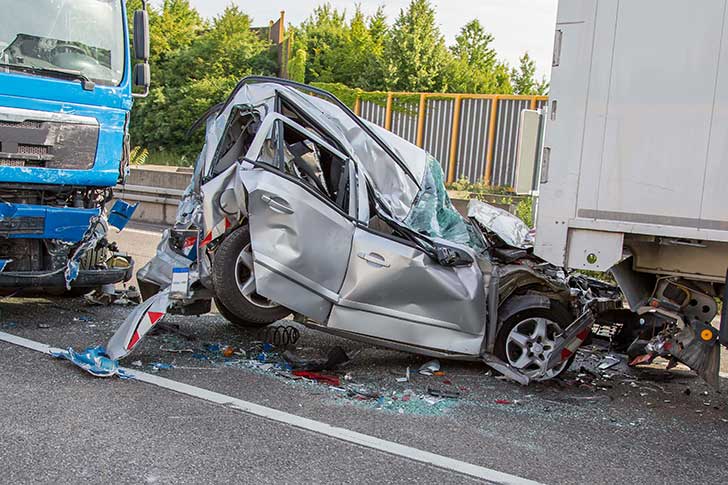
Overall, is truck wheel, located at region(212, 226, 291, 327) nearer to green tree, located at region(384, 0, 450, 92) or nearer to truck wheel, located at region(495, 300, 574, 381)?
truck wheel, located at region(495, 300, 574, 381)

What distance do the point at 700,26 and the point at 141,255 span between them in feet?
26.0

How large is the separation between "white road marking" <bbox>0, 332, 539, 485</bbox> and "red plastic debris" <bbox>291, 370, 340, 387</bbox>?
713 millimetres

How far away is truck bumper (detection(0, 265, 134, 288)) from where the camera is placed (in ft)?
20.6

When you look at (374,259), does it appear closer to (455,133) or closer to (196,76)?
(455,133)

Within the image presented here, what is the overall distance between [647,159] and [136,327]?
3689 mm

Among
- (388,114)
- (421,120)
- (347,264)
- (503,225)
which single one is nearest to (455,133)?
(421,120)

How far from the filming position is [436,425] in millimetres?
4746

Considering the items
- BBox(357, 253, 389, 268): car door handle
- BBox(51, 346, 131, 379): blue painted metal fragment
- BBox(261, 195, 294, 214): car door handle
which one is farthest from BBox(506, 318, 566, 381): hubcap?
BBox(51, 346, 131, 379): blue painted metal fragment

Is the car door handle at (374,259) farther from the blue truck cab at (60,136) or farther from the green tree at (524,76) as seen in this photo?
the green tree at (524,76)

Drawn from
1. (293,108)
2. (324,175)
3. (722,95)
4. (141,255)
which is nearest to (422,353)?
(324,175)

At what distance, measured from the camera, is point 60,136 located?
6.50 metres

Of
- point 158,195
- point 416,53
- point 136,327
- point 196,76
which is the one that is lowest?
point 136,327

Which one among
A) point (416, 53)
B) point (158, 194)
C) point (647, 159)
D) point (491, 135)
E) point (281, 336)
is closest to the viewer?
point (647, 159)

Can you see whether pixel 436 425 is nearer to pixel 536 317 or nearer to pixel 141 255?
pixel 536 317
